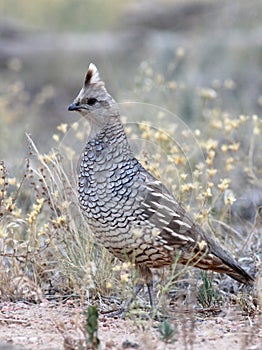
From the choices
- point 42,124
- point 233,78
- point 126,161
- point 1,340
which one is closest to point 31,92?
point 42,124

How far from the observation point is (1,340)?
4.12 metres

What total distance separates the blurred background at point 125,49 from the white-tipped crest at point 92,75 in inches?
177

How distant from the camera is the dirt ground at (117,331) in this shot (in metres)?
3.98

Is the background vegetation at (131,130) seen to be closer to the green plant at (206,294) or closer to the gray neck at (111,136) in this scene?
the green plant at (206,294)

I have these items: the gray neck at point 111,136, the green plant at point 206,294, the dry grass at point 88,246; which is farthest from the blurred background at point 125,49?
the green plant at point 206,294

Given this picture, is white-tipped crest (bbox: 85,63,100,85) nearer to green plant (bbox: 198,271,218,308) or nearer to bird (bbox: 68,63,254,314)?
bird (bbox: 68,63,254,314)

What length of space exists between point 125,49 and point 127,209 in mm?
10670

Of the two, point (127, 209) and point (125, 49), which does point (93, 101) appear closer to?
point (127, 209)

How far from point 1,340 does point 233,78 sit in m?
9.24

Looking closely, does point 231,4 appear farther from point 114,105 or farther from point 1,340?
point 1,340

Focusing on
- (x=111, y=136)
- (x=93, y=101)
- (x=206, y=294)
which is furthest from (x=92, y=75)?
(x=206, y=294)

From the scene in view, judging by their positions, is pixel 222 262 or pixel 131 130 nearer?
pixel 222 262

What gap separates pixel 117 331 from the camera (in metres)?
4.51

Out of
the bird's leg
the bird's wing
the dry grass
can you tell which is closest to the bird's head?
the dry grass
